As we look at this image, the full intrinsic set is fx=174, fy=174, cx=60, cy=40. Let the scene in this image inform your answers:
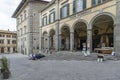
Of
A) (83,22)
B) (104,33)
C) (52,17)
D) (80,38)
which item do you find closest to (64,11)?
(52,17)

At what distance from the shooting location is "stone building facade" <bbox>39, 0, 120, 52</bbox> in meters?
18.6

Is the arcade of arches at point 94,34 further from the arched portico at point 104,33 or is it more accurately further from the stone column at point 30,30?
the stone column at point 30,30

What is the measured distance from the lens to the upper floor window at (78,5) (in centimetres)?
2291

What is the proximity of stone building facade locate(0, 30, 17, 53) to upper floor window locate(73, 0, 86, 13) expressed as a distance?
4776cm

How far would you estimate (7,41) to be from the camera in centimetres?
6850

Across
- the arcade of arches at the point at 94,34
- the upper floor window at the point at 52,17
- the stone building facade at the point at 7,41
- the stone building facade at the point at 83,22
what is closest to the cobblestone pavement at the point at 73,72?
the stone building facade at the point at 83,22

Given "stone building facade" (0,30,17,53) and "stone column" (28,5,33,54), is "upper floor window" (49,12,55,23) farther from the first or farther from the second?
"stone building facade" (0,30,17,53)

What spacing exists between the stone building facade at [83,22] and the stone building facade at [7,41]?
34.2 meters

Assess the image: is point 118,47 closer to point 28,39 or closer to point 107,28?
point 107,28

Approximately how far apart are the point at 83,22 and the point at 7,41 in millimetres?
50893

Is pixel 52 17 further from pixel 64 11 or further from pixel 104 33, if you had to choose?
pixel 104 33

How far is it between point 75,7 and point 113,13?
762 cm

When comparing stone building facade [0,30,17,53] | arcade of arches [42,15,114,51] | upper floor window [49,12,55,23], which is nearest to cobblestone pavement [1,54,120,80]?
arcade of arches [42,15,114,51]

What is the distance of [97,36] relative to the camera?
95.5 ft
